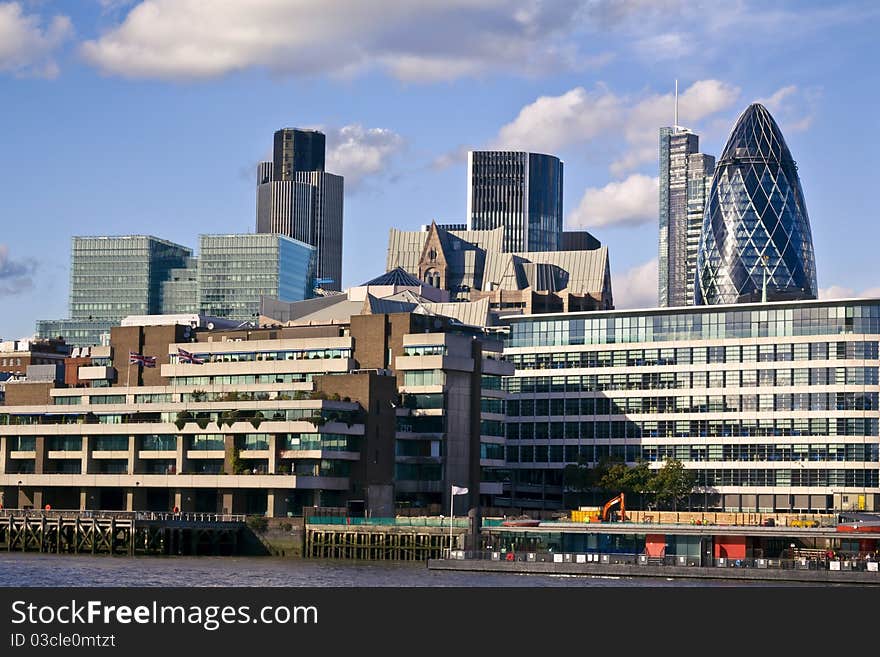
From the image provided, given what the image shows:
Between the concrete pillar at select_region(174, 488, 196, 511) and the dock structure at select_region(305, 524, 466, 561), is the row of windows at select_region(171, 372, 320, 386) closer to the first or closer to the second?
the concrete pillar at select_region(174, 488, 196, 511)

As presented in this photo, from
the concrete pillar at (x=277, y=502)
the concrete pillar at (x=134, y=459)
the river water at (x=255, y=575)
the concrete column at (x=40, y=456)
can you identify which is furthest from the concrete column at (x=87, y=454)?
the river water at (x=255, y=575)

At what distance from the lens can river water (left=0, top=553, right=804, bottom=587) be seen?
119 metres

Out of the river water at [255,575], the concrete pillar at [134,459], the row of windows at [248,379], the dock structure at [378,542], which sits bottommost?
the river water at [255,575]

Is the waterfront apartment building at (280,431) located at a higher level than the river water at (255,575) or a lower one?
higher

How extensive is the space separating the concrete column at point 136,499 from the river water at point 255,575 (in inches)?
1393

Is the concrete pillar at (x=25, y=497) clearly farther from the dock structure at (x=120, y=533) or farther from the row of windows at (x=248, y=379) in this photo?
the dock structure at (x=120, y=533)

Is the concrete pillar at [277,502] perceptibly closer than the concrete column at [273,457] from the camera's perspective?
Yes

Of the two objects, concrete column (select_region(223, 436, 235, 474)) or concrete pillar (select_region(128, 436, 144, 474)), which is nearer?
concrete column (select_region(223, 436, 235, 474))

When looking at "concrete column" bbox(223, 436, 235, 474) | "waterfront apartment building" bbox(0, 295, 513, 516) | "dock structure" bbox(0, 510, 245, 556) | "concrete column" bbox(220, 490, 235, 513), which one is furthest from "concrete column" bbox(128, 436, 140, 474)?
"dock structure" bbox(0, 510, 245, 556)

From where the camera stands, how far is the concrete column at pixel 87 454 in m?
191

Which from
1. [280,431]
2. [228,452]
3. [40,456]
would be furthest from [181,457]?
[40,456]

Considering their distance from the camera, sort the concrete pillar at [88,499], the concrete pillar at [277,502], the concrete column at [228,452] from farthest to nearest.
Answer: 1. the concrete pillar at [88,499]
2. the concrete column at [228,452]
3. the concrete pillar at [277,502]

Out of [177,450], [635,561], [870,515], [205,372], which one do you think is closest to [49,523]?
[177,450]

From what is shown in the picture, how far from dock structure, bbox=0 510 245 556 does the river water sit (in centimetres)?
698
